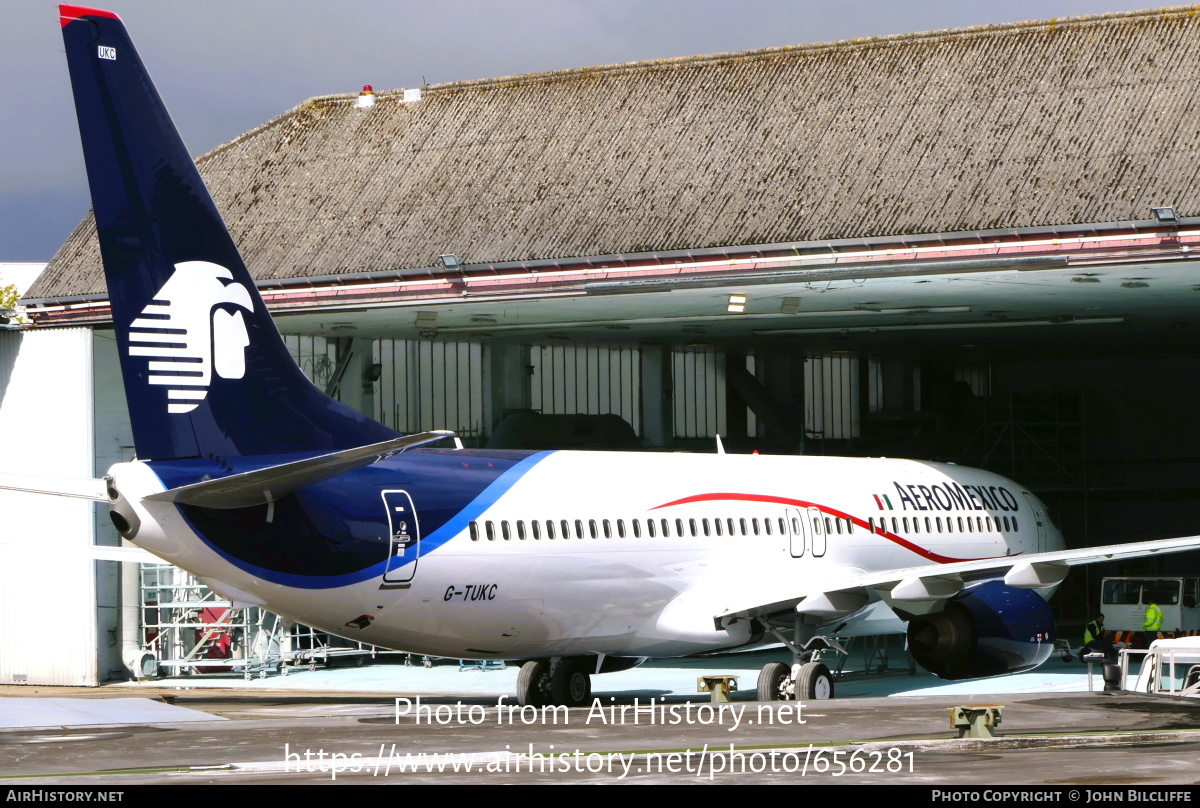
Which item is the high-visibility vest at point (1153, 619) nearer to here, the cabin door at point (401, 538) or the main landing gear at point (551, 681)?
the main landing gear at point (551, 681)

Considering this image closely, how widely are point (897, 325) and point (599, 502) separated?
15.8 metres

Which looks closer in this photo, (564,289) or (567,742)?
(567,742)

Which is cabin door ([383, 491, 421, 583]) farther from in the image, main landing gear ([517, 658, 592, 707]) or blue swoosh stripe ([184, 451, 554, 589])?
main landing gear ([517, 658, 592, 707])

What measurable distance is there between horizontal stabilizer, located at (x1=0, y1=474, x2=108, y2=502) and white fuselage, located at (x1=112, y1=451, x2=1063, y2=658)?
786mm

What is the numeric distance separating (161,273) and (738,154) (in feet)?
49.2

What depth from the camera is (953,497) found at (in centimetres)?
2703

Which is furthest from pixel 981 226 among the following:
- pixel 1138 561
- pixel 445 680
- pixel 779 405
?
pixel 1138 561

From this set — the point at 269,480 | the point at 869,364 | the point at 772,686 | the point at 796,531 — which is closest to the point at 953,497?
the point at 796,531

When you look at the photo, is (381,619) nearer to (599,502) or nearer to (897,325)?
(599,502)

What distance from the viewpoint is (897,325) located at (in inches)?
1337

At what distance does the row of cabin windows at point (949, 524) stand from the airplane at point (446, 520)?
9 cm

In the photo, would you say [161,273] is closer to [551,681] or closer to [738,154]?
[551,681]

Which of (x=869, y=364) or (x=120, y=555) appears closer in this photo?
(x=120, y=555)

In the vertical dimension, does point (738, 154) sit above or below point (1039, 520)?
above
